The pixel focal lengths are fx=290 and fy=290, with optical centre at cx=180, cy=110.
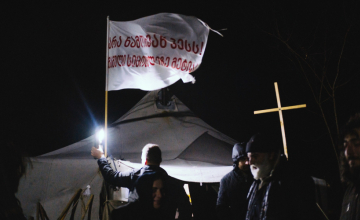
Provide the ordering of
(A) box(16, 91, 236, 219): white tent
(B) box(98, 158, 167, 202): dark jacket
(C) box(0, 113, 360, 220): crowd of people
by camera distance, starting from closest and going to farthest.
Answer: (C) box(0, 113, 360, 220): crowd of people → (B) box(98, 158, 167, 202): dark jacket → (A) box(16, 91, 236, 219): white tent

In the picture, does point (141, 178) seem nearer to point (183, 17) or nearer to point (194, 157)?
point (194, 157)

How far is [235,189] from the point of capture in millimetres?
4344

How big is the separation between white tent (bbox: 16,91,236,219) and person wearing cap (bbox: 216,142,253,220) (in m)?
1.35

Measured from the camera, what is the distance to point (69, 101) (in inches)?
437

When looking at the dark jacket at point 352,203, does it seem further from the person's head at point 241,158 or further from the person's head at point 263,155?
the person's head at point 241,158

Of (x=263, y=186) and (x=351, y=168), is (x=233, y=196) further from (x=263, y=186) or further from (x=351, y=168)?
(x=351, y=168)

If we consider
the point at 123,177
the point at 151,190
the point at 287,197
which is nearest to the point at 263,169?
the point at 287,197

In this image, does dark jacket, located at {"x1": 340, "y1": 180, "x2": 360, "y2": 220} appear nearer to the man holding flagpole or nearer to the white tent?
the white tent

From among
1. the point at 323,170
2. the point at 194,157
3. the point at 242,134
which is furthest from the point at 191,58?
the point at 323,170

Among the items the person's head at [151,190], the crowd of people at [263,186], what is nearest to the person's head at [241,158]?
the crowd of people at [263,186]

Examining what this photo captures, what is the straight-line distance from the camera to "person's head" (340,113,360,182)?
2504mm

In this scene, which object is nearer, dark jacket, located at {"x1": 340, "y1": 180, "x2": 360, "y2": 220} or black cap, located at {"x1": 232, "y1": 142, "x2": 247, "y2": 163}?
dark jacket, located at {"x1": 340, "y1": 180, "x2": 360, "y2": 220}

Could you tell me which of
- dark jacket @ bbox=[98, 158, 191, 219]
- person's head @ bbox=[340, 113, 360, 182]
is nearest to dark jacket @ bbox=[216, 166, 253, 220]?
dark jacket @ bbox=[98, 158, 191, 219]

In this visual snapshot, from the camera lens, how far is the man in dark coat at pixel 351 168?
8.01 ft
